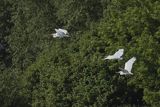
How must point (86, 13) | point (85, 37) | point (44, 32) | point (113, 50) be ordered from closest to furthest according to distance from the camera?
point (113, 50), point (85, 37), point (86, 13), point (44, 32)

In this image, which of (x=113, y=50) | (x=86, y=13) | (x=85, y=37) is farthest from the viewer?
(x=86, y=13)

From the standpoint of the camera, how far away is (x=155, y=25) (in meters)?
47.7

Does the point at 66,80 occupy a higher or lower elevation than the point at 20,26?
lower

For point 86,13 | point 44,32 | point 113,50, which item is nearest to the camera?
point 113,50

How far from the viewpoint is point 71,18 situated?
5888 cm

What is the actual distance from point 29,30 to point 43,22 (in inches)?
71.9

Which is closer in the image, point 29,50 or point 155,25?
point 155,25

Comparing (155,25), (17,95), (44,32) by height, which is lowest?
(17,95)

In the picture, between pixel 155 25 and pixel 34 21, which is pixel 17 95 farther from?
pixel 34 21

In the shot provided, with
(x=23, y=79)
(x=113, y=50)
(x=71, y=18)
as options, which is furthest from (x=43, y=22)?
(x=113, y=50)

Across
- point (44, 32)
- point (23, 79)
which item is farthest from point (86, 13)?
point (23, 79)

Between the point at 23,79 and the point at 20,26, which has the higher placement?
the point at 20,26

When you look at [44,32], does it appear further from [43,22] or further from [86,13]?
[86,13]

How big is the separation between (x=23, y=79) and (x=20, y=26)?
1442cm
